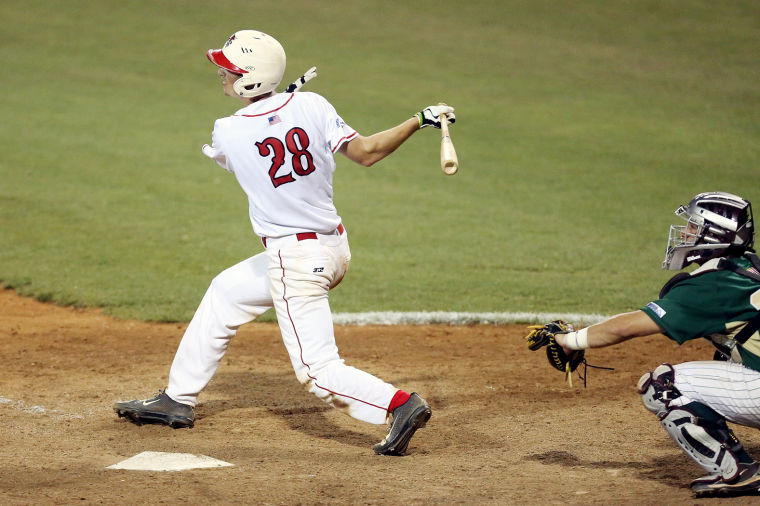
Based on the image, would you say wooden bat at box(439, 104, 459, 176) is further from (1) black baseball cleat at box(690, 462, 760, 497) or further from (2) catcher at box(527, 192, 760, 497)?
(1) black baseball cleat at box(690, 462, 760, 497)

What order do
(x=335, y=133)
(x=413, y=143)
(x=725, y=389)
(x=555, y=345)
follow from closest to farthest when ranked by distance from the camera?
(x=725, y=389) < (x=555, y=345) < (x=335, y=133) < (x=413, y=143)

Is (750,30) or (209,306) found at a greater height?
(750,30)

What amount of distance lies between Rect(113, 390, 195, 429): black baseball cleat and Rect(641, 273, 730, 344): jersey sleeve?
255cm

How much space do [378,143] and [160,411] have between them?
6.19ft

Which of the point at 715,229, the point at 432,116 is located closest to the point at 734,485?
the point at 715,229

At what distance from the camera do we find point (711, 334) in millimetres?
3934

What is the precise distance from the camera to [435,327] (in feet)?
25.0

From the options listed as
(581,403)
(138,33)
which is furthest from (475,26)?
(581,403)

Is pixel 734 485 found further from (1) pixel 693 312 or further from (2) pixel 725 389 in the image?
(1) pixel 693 312

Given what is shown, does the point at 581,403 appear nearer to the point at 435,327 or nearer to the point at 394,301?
the point at 435,327

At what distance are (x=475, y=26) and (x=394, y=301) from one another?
13.7 m

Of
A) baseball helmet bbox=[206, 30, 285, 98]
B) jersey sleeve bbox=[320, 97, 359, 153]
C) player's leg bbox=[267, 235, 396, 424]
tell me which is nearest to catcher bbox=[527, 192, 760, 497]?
player's leg bbox=[267, 235, 396, 424]

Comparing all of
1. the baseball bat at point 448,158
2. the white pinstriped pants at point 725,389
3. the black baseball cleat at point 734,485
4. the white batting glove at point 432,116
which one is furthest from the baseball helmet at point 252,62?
the black baseball cleat at point 734,485

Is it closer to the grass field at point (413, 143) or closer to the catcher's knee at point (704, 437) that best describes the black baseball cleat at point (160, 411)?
the catcher's knee at point (704, 437)
